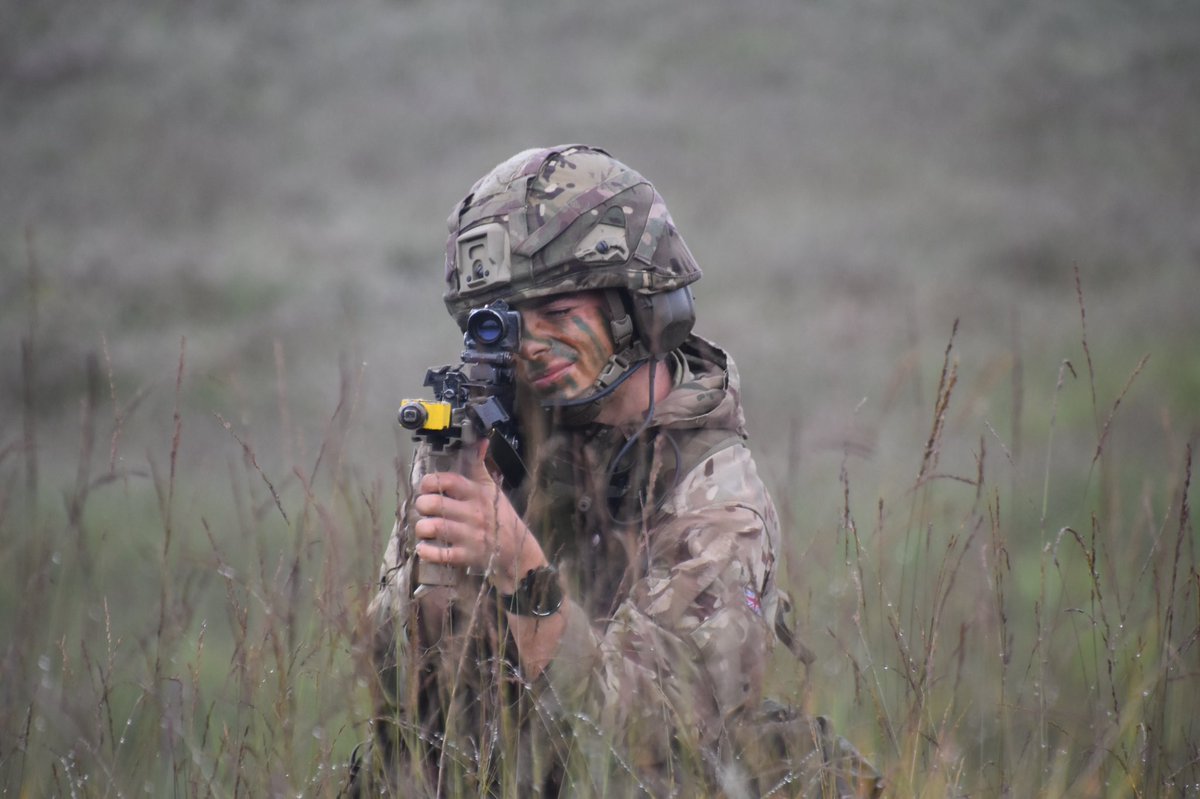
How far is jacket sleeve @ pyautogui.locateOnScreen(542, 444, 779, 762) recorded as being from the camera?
2.57 metres

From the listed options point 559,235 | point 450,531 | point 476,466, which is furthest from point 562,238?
point 450,531

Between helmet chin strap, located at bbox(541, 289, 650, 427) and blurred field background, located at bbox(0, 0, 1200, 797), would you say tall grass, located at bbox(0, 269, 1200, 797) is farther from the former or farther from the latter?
helmet chin strap, located at bbox(541, 289, 650, 427)

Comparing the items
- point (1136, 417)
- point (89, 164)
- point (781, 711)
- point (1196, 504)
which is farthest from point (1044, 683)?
point (89, 164)

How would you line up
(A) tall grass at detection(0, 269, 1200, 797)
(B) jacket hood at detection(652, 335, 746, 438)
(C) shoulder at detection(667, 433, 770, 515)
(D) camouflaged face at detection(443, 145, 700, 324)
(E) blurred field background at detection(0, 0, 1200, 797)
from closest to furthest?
(A) tall grass at detection(0, 269, 1200, 797), (E) blurred field background at detection(0, 0, 1200, 797), (C) shoulder at detection(667, 433, 770, 515), (B) jacket hood at detection(652, 335, 746, 438), (D) camouflaged face at detection(443, 145, 700, 324)

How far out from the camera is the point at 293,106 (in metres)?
23.0

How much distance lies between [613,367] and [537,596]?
33.7 inches

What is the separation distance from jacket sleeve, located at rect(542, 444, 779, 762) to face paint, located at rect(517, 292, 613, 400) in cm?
40

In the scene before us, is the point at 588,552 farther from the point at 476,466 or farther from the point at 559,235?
the point at 559,235

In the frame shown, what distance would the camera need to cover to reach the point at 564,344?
3.19m

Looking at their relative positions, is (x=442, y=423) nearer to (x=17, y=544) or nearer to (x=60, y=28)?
(x=17, y=544)

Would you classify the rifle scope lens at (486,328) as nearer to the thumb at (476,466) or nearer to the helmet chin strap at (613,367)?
the thumb at (476,466)

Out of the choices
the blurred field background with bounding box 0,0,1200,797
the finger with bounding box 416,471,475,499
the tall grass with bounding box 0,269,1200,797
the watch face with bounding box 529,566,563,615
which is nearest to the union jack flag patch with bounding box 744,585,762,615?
the tall grass with bounding box 0,269,1200,797

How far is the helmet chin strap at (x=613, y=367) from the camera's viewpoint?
3156mm

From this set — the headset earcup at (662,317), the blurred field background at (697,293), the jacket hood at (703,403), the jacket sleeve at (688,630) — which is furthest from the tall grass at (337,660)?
the headset earcup at (662,317)
